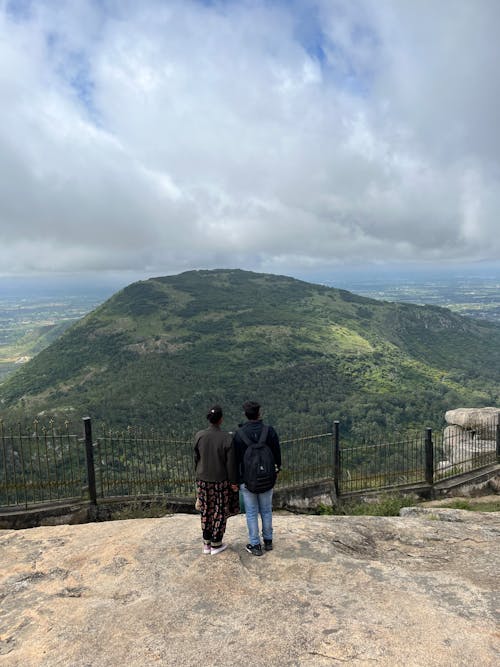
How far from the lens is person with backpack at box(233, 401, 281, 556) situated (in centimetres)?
530

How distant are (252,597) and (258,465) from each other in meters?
1.47

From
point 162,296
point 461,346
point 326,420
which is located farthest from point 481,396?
point 162,296

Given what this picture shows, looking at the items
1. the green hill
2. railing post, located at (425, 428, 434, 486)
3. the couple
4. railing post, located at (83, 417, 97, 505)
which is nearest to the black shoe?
the couple

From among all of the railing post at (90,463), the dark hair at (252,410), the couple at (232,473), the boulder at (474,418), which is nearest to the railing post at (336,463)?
the couple at (232,473)

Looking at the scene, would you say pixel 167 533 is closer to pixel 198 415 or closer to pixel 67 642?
pixel 67 642

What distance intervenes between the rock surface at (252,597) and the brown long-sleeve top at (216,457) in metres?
1.15

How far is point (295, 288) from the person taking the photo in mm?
168625

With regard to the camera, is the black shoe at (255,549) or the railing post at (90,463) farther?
the railing post at (90,463)

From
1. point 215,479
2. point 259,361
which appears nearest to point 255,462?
point 215,479

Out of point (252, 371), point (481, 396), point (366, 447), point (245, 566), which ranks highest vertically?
point (245, 566)

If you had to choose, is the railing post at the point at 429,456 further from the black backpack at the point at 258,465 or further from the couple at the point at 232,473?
the black backpack at the point at 258,465

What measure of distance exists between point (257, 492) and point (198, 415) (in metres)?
56.5

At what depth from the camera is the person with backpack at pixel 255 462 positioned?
17.4 feet

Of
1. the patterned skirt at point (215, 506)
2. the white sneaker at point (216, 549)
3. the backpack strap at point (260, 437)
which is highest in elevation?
the backpack strap at point (260, 437)
